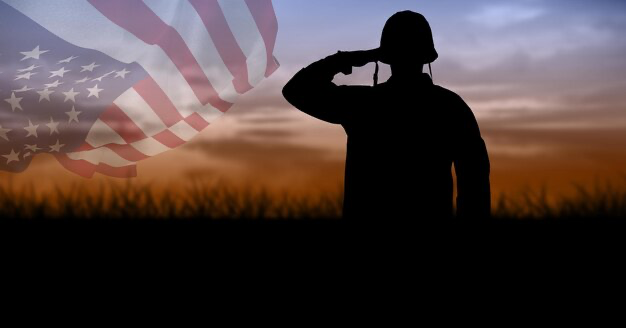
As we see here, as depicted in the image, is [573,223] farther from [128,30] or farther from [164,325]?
[128,30]

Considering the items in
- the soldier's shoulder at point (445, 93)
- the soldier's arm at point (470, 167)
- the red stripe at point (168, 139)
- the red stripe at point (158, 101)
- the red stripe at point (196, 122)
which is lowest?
the soldier's arm at point (470, 167)

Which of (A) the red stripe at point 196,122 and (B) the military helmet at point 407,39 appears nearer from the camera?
(B) the military helmet at point 407,39

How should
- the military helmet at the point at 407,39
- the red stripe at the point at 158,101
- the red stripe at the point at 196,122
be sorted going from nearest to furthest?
the military helmet at the point at 407,39
the red stripe at the point at 158,101
the red stripe at the point at 196,122

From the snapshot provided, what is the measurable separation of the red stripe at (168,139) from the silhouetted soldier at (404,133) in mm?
3638

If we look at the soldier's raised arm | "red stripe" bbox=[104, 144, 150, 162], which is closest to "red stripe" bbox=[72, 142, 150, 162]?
"red stripe" bbox=[104, 144, 150, 162]

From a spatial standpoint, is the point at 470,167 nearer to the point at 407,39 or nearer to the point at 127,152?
the point at 407,39

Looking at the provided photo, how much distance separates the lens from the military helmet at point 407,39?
2105mm

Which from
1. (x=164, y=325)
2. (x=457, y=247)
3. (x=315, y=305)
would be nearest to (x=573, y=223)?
(x=315, y=305)

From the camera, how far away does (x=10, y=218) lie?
6402 millimetres

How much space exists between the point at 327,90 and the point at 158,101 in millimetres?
3523

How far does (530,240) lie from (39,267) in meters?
3.85

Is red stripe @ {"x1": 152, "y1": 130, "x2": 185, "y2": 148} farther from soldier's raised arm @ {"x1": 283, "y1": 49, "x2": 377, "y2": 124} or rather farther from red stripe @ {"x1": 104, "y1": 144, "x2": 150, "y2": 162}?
soldier's raised arm @ {"x1": 283, "y1": 49, "x2": 377, "y2": 124}

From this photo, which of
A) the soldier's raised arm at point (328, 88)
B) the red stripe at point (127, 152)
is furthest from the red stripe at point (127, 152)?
the soldier's raised arm at point (328, 88)

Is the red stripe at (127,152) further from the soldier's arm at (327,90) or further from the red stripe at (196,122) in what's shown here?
the soldier's arm at (327,90)
